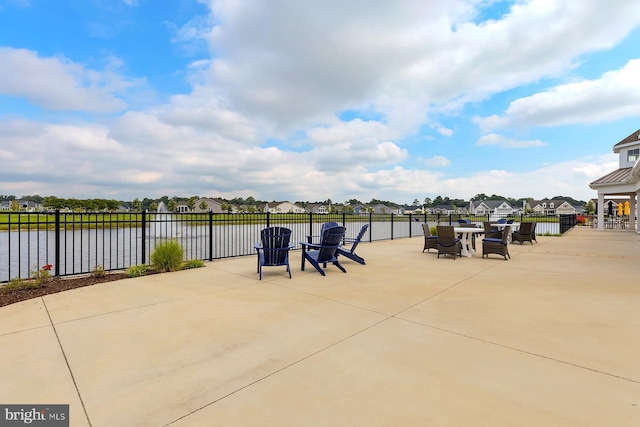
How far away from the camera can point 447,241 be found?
29.3 ft

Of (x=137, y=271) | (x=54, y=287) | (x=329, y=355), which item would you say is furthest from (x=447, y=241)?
(x=54, y=287)

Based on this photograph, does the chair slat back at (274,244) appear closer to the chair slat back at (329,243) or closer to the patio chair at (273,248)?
the patio chair at (273,248)

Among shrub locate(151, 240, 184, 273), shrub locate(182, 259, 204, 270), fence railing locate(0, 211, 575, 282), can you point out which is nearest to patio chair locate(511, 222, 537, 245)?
fence railing locate(0, 211, 575, 282)

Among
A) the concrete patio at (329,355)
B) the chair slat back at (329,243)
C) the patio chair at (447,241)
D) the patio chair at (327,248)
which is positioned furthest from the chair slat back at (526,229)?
the chair slat back at (329,243)

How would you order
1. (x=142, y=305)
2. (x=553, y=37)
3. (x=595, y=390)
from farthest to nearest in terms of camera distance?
(x=553, y=37) → (x=142, y=305) → (x=595, y=390)

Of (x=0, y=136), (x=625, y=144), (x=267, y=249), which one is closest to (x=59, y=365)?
(x=267, y=249)

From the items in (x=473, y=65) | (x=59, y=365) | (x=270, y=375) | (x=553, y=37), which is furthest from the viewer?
(x=473, y=65)

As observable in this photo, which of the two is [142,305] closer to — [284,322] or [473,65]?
[284,322]

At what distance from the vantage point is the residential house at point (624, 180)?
18.8 meters

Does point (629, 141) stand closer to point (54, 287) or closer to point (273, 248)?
point (273, 248)

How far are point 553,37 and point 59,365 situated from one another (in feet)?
53.0

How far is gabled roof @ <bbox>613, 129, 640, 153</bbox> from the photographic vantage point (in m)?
23.0

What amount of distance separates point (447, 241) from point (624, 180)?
62.3 feet

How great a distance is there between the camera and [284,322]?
3.69m
